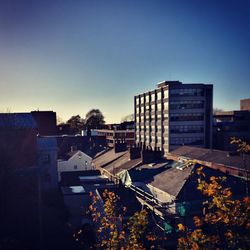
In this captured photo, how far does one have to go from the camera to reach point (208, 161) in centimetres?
3288

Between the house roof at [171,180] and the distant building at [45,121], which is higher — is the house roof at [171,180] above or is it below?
below

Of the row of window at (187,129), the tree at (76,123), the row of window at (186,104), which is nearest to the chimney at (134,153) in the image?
the row of window at (187,129)

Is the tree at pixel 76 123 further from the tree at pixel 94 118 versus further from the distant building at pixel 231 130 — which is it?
the distant building at pixel 231 130

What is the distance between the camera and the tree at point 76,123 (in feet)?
316

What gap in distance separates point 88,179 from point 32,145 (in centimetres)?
1159

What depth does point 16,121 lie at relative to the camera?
23906 mm

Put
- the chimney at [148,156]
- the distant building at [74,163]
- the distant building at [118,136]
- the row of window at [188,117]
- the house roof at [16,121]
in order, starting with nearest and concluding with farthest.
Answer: the house roof at [16,121], the chimney at [148,156], the distant building at [74,163], the row of window at [188,117], the distant building at [118,136]

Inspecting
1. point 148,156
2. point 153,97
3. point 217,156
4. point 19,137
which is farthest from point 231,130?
point 19,137

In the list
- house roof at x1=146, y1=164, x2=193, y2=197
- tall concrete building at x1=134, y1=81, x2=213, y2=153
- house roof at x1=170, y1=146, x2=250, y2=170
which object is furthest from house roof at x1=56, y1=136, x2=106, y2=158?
house roof at x1=146, y1=164, x2=193, y2=197

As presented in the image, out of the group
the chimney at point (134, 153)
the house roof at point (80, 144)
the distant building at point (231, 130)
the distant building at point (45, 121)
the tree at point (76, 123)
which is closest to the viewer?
the chimney at point (134, 153)

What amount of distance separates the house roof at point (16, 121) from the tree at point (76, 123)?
70490mm

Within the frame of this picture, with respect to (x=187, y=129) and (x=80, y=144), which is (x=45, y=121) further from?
(x=187, y=129)

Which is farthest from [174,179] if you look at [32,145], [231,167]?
[32,145]

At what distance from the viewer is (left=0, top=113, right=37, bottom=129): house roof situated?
22.8m
